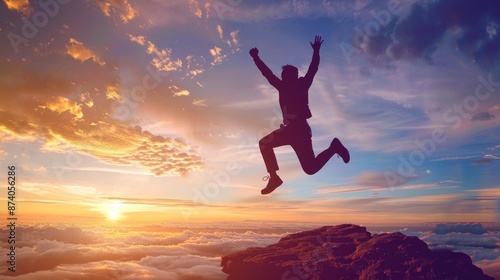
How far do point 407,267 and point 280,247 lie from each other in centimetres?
1327

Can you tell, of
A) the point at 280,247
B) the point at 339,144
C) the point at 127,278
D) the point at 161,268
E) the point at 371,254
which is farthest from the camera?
the point at 161,268

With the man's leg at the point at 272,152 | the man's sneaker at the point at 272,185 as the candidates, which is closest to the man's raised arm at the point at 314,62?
the man's leg at the point at 272,152

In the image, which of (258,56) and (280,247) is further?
(280,247)

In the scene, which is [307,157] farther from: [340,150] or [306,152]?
[340,150]

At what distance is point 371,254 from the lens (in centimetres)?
2383

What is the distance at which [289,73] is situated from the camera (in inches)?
271

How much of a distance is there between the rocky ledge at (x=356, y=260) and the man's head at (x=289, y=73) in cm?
2097

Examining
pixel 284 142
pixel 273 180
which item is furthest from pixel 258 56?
pixel 273 180

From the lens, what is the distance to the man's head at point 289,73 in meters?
6.87

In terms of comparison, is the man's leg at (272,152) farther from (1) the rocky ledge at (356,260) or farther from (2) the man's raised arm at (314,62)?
(1) the rocky ledge at (356,260)

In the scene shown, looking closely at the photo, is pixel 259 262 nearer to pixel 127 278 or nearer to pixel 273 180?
pixel 273 180

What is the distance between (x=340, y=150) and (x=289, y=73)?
2523 mm

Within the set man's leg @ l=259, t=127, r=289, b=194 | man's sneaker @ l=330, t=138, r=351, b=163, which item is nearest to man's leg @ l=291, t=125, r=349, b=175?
man's leg @ l=259, t=127, r=289, b=194

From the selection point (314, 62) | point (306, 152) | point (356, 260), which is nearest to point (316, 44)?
point (314, 62)
